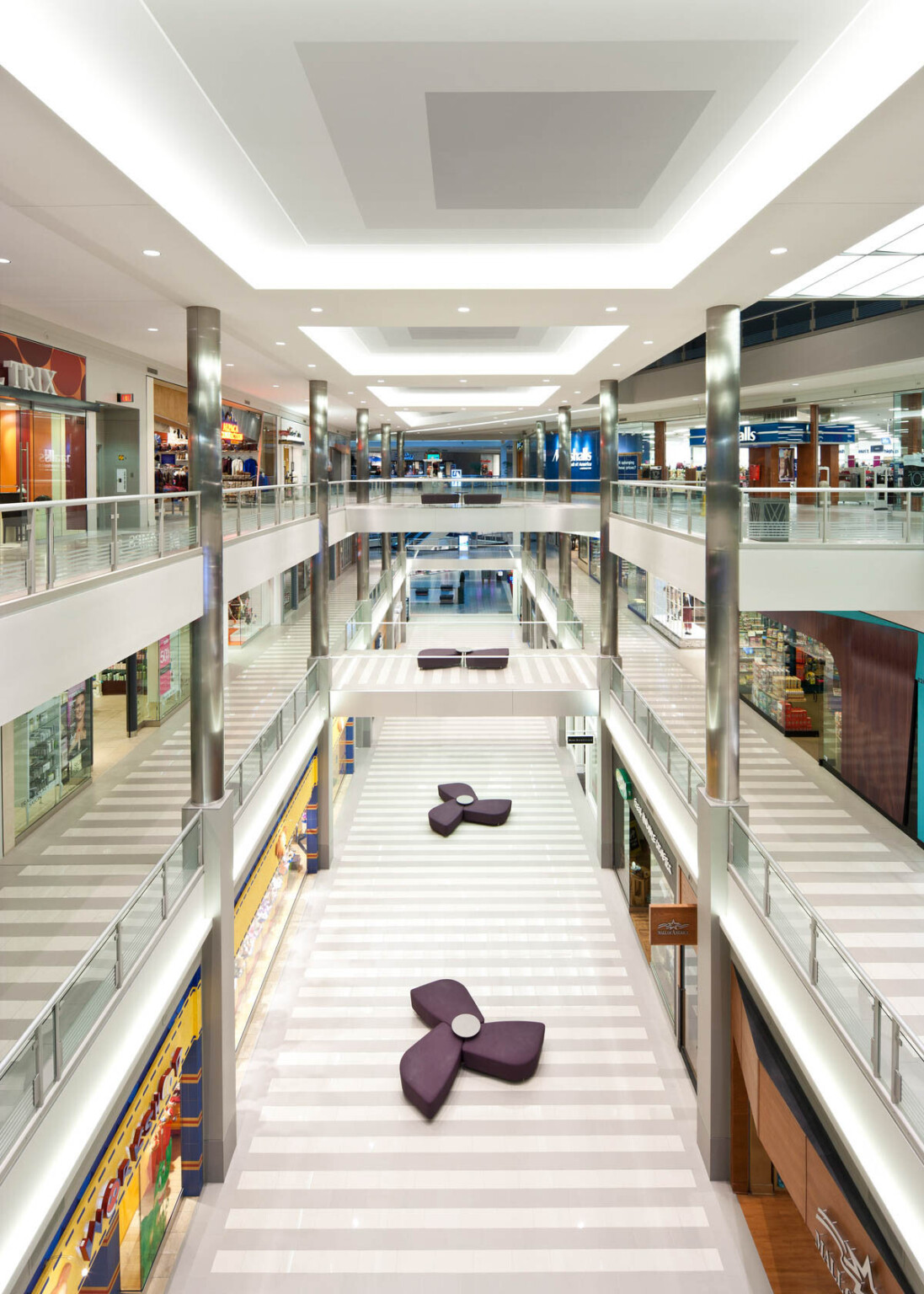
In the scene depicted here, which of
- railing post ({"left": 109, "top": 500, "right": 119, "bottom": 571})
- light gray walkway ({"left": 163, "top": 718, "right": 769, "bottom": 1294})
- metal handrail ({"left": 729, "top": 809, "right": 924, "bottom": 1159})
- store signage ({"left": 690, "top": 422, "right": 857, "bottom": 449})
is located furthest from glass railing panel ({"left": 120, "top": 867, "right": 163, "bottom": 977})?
store signage ({"left": 690, "top": 422, "right": 857, "bottom": 449})

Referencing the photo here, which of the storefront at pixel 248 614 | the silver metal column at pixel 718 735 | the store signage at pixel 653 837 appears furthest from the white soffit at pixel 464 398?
the silver metal column at pixel 718 735

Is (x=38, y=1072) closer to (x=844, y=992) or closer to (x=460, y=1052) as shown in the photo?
(x=844, y=992)

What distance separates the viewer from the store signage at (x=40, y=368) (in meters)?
9.04

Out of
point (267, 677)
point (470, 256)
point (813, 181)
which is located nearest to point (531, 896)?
point (267, 677)

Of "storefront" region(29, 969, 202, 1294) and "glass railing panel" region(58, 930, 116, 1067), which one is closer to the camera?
"glass railing panel" region(58, 930, 116, 1067)

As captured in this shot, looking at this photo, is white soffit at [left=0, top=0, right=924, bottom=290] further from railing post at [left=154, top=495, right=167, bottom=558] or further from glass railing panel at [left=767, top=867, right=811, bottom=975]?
glass railing panel at [left=767, top=867, right=811, bottom=975]

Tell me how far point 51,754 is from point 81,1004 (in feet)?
21.7

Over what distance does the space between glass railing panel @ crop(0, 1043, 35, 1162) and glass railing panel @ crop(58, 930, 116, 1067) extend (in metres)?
0.37

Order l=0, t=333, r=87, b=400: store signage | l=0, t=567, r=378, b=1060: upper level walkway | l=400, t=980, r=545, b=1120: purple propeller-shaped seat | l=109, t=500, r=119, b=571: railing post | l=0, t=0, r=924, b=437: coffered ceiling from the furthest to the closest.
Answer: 1. l=0, t=333, r=87, b=400: store signage
2. l=400, t=980, r=545, b=1120: purple propeller-shaped seat
3. l=0, t=567, r=378, b=1060: upper level walkway
4. l=109, t=500, r=119, b=571: railing post
5. l=0, t=0, r=924, b=437: coffered ceiling

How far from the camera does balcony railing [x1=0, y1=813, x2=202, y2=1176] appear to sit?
13.1ft

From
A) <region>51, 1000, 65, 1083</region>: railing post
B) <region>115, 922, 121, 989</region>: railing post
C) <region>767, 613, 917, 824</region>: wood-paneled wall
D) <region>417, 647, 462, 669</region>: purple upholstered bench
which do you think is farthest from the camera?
<region>417, 647, 462, 669</region>: purple upholstered bench

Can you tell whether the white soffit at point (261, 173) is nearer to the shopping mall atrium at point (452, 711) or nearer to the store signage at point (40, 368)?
the shopping mall atrium at point (452, 711)

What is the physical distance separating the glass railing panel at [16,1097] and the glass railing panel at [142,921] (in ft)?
4.38

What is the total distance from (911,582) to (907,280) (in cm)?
354
